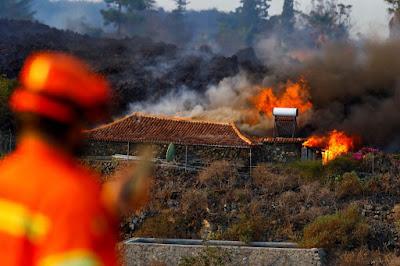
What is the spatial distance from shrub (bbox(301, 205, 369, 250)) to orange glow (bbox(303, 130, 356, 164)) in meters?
8.66

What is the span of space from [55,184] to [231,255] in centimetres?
2000

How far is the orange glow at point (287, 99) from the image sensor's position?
41.3 m

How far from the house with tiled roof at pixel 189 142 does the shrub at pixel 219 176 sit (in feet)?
2.85

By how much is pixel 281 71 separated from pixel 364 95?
802 cm

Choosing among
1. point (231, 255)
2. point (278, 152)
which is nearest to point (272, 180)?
point (278, 152)

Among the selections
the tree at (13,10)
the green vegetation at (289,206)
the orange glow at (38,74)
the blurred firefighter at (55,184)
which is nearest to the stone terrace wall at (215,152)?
the green vegetation at (289,206)

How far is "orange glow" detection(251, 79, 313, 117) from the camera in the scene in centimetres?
4131

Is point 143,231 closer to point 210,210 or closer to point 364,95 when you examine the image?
point 210,210

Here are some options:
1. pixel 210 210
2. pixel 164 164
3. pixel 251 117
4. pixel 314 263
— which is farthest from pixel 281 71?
pixel 314 263

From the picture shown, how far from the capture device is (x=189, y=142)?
3306 centimetres

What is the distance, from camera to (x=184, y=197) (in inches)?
1126

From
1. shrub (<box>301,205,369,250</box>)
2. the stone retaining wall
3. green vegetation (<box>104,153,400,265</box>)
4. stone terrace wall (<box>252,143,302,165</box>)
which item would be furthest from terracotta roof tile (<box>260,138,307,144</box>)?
the stone retaining wall

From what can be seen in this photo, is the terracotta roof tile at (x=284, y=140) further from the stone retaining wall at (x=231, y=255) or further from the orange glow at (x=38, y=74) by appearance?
the orange glow at (x=38, y=74)

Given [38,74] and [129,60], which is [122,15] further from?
[38,74]
